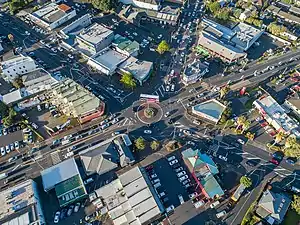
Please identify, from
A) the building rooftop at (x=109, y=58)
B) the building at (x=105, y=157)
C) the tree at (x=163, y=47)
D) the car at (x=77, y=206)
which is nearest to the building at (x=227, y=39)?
the tree at (x=163, y=47)

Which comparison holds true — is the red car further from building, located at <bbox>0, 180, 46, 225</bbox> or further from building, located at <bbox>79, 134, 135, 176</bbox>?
building, located at <bbox>0, 180, 46, 225</bbox>

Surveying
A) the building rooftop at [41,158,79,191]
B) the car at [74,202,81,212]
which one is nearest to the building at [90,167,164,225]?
the car at [74,202,81,212]

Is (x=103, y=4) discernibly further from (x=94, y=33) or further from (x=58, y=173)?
(x=58, y=173)

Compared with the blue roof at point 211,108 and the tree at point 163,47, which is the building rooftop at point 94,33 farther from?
the blue roof at point 211,108

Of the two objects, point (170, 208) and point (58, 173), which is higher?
point (170, 208)

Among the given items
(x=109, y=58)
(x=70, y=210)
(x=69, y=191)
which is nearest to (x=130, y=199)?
(x=70, y=210)
